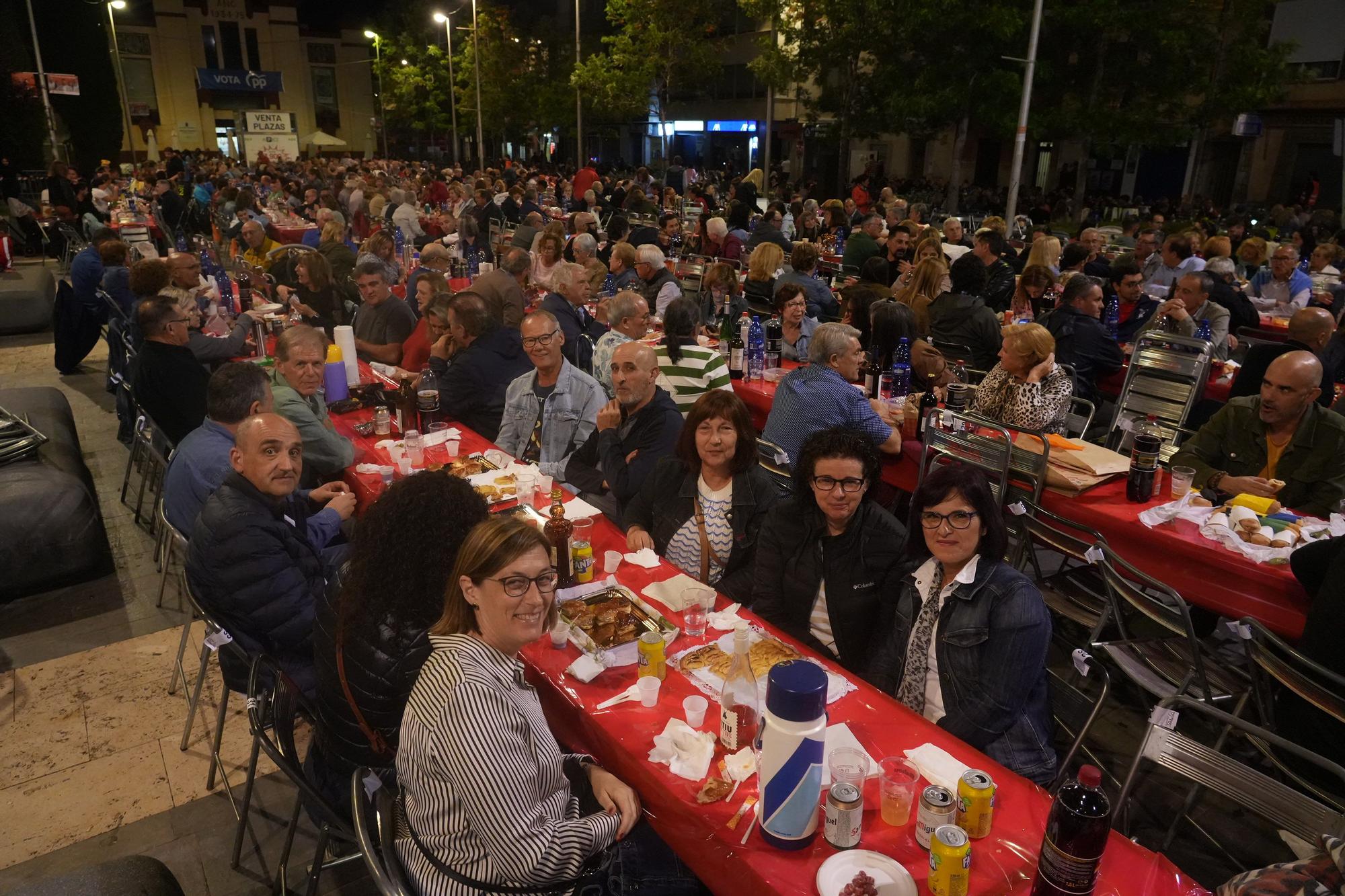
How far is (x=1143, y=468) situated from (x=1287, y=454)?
2.70 ft

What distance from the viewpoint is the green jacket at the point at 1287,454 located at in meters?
4.21

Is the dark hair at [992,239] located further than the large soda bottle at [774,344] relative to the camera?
Yes

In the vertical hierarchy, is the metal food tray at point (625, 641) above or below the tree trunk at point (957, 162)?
below

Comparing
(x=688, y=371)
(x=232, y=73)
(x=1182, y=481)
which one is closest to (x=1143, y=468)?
(x=1182, y=481)

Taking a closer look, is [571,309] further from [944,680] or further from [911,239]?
[911,239]

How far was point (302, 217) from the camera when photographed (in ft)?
54.5

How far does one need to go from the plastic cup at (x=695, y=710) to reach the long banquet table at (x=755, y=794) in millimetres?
34

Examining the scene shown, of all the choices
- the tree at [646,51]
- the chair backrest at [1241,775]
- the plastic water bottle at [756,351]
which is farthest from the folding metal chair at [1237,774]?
the tree at [646,51]

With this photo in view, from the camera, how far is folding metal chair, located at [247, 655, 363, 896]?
2512 mm

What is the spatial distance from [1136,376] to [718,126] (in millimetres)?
38138

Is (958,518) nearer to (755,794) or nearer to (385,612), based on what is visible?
(755,794)

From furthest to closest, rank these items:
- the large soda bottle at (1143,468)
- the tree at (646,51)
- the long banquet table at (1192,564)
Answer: the tree at (646,51), the large soda bottle at (1143,468), the long banquet table at (1192,564)

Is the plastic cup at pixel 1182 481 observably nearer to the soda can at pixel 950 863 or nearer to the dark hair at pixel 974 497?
the dark hair at pixel 974 497

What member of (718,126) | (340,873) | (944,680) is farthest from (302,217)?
(718,126)
